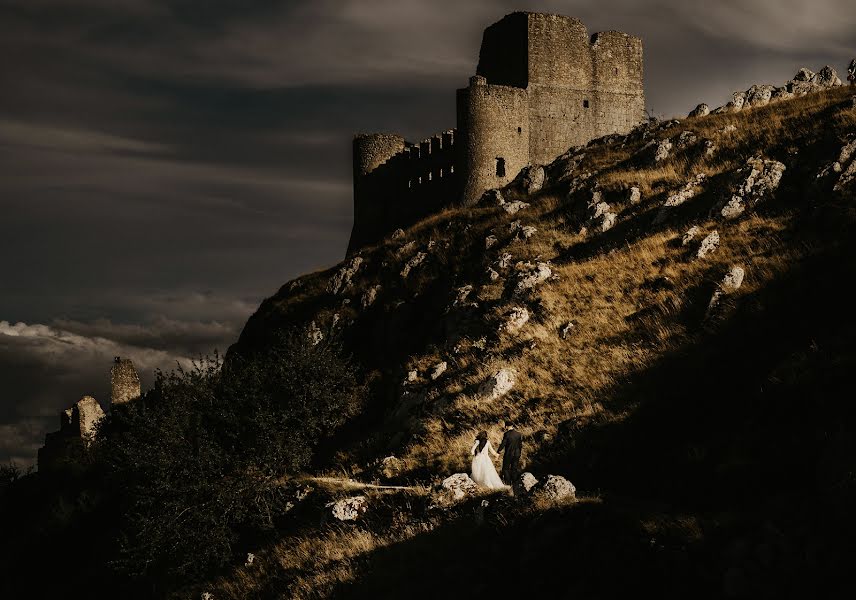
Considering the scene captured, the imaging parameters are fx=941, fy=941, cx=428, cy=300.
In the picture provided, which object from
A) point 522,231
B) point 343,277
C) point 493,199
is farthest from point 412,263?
point 493,199

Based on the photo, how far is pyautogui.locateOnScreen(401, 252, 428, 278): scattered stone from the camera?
34594 millimetres

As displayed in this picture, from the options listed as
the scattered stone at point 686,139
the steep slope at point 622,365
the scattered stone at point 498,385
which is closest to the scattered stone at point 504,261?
the steep slope at point 622,365

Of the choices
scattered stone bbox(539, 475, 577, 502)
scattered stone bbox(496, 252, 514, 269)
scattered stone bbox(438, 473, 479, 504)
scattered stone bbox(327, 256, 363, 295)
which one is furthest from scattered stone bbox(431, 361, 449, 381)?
scattered stone bbox(539, 475, 577, 502)

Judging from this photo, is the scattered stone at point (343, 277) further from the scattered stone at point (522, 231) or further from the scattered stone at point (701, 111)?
the scattered stone at point (701, 111)

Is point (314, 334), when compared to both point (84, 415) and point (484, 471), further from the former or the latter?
point (84, 415)

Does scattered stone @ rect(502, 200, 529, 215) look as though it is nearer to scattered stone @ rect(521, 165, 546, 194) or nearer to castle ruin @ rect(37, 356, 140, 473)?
scattered stone @ rect(521, 165, 546, 194)

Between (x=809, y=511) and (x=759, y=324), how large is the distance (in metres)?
11.0

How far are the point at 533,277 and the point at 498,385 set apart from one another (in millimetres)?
5545

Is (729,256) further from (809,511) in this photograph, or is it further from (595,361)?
(809,511)

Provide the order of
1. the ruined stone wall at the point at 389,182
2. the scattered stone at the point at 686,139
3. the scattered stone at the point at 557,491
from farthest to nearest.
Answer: the ruined stone wall at the point at 389,182 → the scattered stone at the point at 686,139 → the scattered stone at the point at 557,491

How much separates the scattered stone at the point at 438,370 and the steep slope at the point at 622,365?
0.26m

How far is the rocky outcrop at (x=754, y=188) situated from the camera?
2872 cm

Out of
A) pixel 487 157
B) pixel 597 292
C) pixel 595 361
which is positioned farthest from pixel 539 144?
pixel 595 361

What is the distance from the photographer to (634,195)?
32625 millimetres
